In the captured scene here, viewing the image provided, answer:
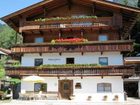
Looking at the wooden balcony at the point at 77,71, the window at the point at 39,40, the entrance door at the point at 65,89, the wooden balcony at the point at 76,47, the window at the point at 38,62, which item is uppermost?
the window at the point at 39,40

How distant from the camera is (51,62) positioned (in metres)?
34.1

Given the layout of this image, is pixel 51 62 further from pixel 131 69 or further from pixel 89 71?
pixel 131 69

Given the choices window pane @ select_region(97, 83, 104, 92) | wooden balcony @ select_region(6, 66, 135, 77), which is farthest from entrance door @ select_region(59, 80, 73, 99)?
window pane @ select_region(97, 83, 104, 92)

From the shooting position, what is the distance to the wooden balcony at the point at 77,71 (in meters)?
31.0

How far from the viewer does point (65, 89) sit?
110 feet

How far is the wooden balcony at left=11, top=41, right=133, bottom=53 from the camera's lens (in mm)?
32125

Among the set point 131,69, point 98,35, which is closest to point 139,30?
point 98,35

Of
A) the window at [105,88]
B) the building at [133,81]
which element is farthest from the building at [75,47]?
the building at [133,81]

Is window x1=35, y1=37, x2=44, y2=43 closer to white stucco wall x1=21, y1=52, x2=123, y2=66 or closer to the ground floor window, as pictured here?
white stucco wall x1=21, y1=52, x2=123, y2=66

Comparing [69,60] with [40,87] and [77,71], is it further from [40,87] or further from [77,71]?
[40,87]

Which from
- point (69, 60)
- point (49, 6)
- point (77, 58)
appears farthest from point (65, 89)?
point (49, 6)

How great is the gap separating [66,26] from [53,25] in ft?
5.23

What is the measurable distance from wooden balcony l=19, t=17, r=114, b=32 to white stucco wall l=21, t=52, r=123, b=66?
3079 mm

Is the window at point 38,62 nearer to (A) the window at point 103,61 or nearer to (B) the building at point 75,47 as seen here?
(B) the building at point 75,47
